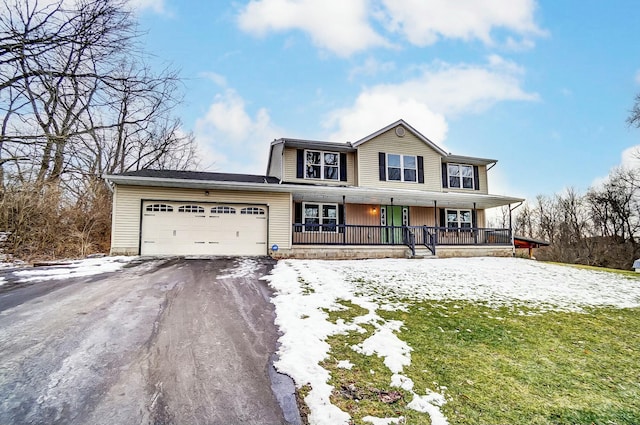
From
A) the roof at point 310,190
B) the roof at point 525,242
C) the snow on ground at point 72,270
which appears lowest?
the snow on ground at point 72,270

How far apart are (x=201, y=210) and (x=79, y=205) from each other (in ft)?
17.1

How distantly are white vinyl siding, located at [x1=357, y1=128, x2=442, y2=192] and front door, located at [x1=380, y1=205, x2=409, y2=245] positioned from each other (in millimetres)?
1157

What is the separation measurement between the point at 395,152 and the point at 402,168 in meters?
0.88

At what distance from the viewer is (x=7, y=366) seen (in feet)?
9.34

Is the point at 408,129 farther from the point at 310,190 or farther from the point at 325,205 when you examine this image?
the point at 310,190

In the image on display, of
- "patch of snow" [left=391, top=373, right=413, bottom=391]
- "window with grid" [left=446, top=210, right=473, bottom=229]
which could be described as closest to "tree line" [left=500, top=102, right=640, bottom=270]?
"window with grid" [left=446, top=210, right=473, bottom=229]

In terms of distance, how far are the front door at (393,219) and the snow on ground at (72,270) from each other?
34.3 feet

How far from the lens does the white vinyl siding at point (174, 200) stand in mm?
10383

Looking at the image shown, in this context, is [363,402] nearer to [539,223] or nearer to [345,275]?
[345,275]

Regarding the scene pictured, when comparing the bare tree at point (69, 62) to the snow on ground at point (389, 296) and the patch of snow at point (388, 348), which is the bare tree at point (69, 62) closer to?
the snow on ground at point (389, 296)

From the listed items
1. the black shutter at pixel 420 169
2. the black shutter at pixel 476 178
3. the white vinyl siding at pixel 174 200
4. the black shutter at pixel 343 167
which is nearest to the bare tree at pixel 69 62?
the white vinyl siding at pixel 174 200

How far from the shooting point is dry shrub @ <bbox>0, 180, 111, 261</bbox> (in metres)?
9.38

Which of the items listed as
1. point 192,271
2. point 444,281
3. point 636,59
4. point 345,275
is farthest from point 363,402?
point 636,59

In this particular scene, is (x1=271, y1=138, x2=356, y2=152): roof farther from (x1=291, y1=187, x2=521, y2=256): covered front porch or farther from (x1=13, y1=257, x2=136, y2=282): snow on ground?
(x1=13, y1=257, x2=136, y2=282): snow on ground
